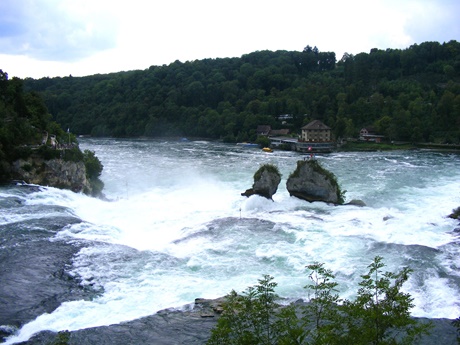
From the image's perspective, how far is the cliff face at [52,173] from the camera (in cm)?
3375

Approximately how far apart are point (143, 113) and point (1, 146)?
87856mm

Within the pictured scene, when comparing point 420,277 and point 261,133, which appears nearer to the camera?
point 420,277

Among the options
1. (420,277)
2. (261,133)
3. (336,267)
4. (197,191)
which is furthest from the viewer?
(261,133)

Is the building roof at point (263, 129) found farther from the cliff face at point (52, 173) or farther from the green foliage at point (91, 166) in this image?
the cliff face at point (52, 173)

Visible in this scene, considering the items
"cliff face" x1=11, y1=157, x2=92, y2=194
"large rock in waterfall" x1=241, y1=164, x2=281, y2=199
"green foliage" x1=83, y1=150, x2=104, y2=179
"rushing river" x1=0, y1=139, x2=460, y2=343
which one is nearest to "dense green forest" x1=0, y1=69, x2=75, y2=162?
"cliff face" x1=11, y1=157, x2=92, y2=194

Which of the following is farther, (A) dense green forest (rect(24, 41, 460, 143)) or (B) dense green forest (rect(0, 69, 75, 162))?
(A) dense green forest (rect(24, 41, 460, 143))

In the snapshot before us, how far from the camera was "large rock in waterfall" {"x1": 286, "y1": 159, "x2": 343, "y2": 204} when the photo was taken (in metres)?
33.4

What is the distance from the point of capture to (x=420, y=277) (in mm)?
18938

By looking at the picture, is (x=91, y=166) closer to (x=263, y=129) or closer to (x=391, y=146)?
(x=391, y=146)

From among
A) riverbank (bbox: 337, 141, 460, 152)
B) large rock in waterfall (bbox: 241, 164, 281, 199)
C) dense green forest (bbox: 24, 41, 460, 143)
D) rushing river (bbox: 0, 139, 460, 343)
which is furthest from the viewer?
dense green forest (bbox: 24, 41, 460, 143)

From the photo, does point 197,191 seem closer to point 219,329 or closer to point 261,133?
point 219,329

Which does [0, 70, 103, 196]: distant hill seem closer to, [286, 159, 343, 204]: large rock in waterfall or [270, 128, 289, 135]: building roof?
[286, 159, 343, 204]: large rock in waterfall

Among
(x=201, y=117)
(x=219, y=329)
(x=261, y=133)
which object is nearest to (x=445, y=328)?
(x=219, y=329)

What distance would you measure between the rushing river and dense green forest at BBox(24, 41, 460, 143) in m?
48.3
